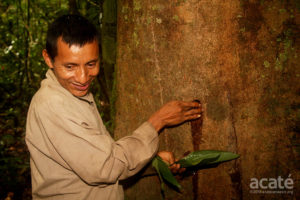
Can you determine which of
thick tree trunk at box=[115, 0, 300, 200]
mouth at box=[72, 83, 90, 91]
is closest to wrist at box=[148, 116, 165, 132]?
thick tree trunk at box=[115, 0, 300, 200]

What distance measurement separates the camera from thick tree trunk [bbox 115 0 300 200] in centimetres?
128

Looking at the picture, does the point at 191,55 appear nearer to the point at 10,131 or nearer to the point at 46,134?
the point at 46,134

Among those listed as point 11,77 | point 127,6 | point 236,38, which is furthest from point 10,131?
point 236,38

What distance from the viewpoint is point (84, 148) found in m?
1.26

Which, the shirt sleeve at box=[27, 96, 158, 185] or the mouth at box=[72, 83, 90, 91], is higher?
the mouth at box=[72, 83, 90, 91]

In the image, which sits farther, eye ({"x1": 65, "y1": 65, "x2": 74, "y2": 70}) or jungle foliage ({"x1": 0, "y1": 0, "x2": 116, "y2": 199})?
jungle foliage ({"x1": 0, "y1": 0, "x2": 116, "y2": 199})

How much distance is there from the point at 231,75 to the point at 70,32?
96cm

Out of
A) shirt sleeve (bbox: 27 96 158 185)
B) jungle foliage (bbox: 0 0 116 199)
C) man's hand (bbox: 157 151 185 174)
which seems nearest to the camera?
shirt sleeve (bbox: 27 96 158 185)

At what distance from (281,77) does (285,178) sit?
59 centimetres

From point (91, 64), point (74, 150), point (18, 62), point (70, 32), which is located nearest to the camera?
point (74, 150)

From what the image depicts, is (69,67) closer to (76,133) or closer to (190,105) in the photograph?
(76,133)

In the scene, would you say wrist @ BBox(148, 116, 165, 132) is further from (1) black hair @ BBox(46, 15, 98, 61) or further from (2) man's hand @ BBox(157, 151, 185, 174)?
(1) black hair @ BBox(46, 15, 98, 61)

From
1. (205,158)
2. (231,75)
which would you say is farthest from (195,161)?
(231,75)

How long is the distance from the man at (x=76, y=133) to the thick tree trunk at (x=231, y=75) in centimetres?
16
